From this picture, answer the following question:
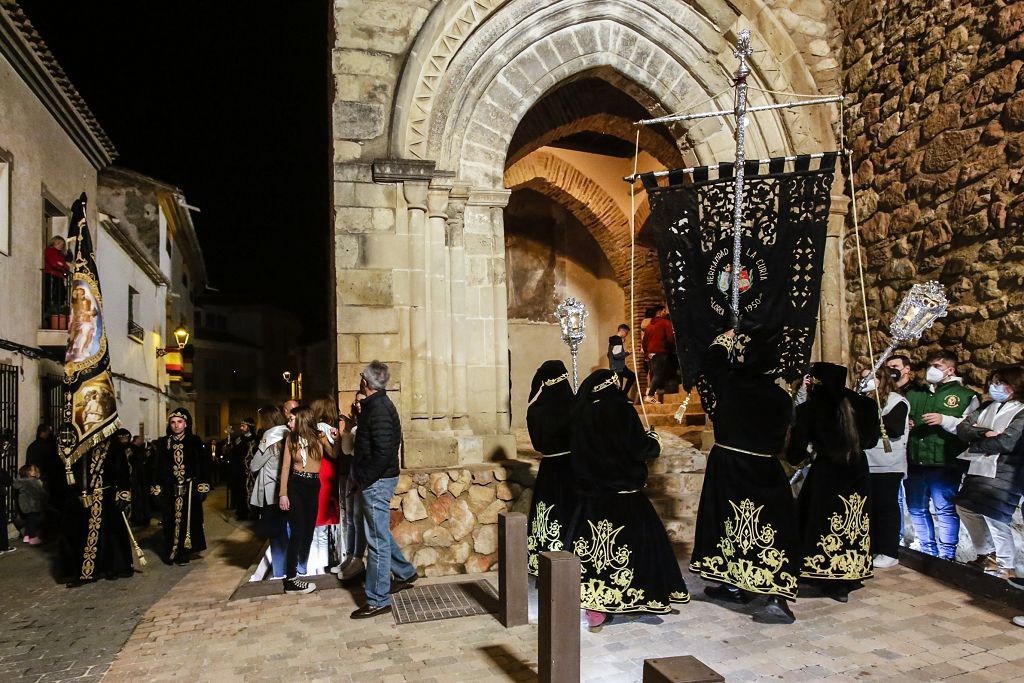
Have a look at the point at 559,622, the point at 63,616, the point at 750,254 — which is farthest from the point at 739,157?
the point at 63,616

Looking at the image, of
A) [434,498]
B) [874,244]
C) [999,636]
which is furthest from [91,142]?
[999,636]

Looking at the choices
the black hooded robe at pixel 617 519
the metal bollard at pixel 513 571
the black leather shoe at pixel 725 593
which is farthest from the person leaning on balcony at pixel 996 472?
the metal bollard at pixel 513 571

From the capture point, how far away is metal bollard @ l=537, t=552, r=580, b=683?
3547mm

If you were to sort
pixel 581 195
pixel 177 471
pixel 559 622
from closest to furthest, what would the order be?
pixel 559 622
pixel 177 471
pixel 581 195

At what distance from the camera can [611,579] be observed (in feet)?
16.0

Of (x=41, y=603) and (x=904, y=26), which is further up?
(x=904, y=26)

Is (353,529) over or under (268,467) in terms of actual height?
under

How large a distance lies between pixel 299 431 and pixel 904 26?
7053mm

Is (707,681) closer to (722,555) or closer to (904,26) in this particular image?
(722,555)

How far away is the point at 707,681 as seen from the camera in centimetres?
237

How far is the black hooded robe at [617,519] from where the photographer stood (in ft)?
16.0

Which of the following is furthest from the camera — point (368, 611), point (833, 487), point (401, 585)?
point (401, 585)

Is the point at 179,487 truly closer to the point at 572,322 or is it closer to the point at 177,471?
the point at 177,471

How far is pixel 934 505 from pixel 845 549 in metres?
1.53
